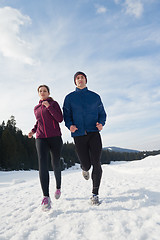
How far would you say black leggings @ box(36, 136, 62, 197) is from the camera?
316 centimetres

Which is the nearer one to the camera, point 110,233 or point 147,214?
point 110,233

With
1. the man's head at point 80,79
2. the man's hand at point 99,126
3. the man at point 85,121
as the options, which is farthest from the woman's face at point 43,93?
the man's hand at point 99,126

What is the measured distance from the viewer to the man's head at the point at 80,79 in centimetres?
375

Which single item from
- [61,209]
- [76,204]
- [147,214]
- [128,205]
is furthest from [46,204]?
[147,214]

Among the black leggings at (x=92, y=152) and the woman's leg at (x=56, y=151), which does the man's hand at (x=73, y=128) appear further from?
the woman's leg at (x=56, y=151)

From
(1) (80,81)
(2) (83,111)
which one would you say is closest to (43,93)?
(1) (80,81)

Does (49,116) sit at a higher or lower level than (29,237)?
higher

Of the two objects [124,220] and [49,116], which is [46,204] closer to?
[124,220]

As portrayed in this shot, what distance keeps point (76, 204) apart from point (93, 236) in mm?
1365

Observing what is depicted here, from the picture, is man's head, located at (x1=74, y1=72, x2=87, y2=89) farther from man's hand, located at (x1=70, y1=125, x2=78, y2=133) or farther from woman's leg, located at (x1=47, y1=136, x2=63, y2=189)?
woman's leg, located at (x1=47, y1=136, x2=63, y2=189)

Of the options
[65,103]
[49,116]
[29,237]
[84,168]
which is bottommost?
[29,237]

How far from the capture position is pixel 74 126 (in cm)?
348

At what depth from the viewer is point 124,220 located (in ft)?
7.13

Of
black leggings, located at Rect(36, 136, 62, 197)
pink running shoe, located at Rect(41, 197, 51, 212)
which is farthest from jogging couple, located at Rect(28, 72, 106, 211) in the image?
pink running shoe, located at Rect(41, 197, 51, 212)
